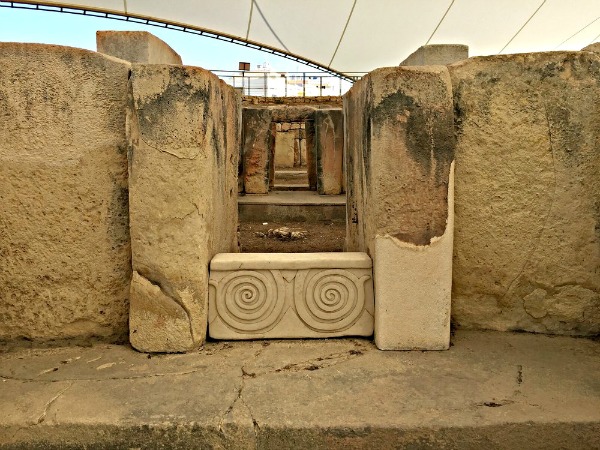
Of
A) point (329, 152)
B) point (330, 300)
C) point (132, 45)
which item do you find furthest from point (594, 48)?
point (329, 152)

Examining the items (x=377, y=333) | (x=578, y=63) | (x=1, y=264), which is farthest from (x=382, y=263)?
(x=1, y=264)

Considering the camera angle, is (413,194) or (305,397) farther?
(413,194)

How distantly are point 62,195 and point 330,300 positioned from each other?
1.26m

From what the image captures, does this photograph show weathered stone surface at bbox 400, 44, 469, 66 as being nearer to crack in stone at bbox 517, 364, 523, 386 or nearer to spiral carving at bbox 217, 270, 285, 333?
spiral carving at bbox 217, 270, 285, 333

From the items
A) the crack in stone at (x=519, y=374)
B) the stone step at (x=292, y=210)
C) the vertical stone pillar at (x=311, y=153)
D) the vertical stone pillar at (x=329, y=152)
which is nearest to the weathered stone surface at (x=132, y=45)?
the stone step at (x=292, y=210)

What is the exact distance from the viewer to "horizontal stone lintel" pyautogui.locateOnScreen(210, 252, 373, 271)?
2.44m

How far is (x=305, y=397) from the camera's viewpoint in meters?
1.93

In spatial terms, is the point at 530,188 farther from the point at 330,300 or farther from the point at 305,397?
the point at 305,397

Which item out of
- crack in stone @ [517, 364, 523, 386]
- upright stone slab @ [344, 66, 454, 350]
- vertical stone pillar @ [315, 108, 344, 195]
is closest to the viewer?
crack in stone @ [517, 364, 523, 386]

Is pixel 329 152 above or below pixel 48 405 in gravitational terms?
above

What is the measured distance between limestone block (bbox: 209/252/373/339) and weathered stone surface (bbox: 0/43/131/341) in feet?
1.47

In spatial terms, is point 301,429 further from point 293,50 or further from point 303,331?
point 293,50

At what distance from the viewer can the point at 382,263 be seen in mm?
2314

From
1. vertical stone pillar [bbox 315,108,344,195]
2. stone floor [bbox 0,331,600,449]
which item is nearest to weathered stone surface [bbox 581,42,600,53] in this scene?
stone floor [bbox 0,331,600,449]
